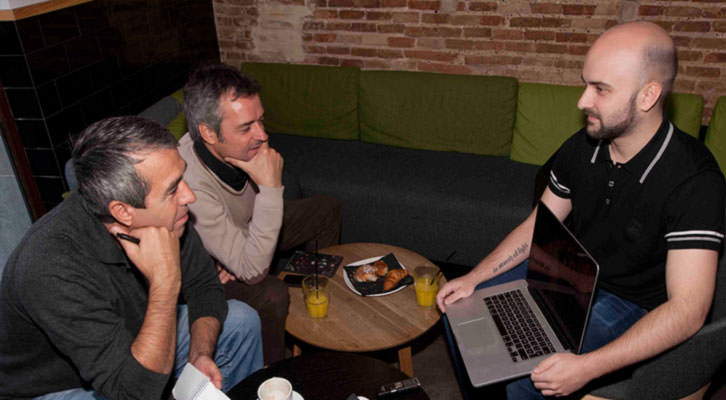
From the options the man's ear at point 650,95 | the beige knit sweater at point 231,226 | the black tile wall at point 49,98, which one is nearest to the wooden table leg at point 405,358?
the beige knit sweater at point 231,226

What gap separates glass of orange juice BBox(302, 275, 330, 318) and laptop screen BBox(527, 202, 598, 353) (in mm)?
790

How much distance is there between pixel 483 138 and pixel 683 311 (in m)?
1.95

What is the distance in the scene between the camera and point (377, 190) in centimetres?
308

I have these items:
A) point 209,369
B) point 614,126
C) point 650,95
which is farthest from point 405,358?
point 650,95

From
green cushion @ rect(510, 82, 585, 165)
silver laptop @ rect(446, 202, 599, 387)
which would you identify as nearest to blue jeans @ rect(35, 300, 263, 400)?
silver laptop @ rect(446, 202, 599, 387)

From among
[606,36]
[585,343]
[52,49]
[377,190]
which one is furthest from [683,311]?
[52,49]

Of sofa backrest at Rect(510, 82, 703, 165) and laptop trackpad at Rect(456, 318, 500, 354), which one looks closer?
laptop trackpad at Rect(456, 318, 500, 354)

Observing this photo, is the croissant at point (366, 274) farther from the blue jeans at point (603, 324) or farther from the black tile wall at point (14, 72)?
the black tile wall at point (14, 72)

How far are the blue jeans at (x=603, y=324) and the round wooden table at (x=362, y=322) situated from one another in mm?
404

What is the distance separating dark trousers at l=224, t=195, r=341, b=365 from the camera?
210 cm

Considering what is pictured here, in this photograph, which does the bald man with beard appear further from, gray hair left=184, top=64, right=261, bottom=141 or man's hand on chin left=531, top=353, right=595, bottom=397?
gray hair left=184, top=64, right=261, bottom=141

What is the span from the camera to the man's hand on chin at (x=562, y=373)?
1547 mm

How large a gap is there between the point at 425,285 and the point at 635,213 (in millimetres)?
794

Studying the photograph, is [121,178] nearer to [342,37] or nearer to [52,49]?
[52,49]
